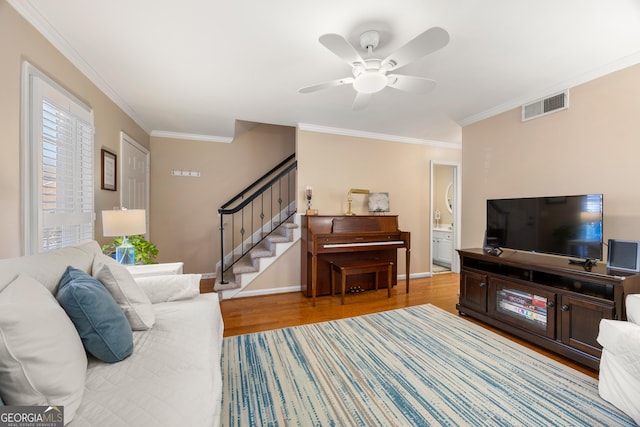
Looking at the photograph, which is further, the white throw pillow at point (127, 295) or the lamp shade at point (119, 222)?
the lamp shade at point (119, 222)

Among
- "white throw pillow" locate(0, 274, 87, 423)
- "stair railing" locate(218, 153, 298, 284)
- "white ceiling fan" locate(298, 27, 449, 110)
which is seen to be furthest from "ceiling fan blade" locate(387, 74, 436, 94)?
"stair railing" locate(218, 153, 298, 284)

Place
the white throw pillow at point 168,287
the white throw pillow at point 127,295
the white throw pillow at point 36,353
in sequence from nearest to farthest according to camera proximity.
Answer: the white throw pillow at point 36,353, the white throw pillow at point 127,295, the white throw pillow at point 168,287

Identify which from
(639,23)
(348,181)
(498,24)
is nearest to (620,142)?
(639,23)

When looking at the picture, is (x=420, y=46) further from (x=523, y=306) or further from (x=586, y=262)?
(x=523, y=306)

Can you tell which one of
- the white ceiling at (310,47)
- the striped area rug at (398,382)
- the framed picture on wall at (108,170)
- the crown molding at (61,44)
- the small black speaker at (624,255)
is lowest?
the striped area rug at (398,382)

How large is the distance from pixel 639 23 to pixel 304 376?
129 inches

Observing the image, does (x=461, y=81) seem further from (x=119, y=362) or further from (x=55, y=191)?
(x=55, y=191)

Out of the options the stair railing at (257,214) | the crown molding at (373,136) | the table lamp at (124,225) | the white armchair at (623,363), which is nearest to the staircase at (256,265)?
the stair railing at (257,214)

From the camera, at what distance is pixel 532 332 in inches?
91.4

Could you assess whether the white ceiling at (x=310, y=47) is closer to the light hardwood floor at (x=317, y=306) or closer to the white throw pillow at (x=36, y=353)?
the white throw pillow at (x=36, y=353)

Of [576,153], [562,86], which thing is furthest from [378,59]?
[576,153]

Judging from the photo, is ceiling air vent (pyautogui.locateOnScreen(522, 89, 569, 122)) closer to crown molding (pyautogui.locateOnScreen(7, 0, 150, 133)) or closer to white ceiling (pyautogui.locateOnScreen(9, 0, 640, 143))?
white ceiling (pyautogui.locateOnScreen(9, 0, 640, 143))

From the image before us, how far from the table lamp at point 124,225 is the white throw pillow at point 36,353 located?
4.36ft

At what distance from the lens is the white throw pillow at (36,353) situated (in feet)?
2.51
